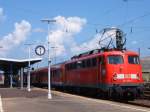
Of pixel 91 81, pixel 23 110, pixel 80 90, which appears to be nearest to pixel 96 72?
pixel 91 81

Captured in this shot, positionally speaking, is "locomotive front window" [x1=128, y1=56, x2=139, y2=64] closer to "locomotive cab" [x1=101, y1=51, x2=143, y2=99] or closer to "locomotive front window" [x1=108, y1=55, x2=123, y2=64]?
"locomotive cab" [x1=101, y1=51, x2=143, y2=99]

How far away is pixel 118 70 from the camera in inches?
1236

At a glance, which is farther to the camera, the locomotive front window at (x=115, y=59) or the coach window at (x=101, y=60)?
the coach window at (x=101, y=60)

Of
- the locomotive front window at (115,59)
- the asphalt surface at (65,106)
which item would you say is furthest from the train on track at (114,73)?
the asphalt surface at (65,106)

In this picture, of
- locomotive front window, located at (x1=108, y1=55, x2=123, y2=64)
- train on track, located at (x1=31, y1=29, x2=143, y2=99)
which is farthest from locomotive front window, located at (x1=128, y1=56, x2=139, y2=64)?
locomotive front window, located at (x1=108, y1=55, x2=123, y2=64)

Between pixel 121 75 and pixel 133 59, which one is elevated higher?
pixel 133 59

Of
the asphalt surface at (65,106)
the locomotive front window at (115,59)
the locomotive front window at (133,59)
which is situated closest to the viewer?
the asphalt surface at (65,106)

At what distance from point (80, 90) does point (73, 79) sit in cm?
194

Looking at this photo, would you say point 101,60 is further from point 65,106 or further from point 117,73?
point 65,106

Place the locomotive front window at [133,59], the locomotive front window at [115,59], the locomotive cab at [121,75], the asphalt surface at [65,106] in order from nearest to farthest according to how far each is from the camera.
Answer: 1. the asphalt surface at [65,106]
2. the locomotive cab at [121,75]
3. the locomotive front window at [115,59]
4. the locomotive front window at [133,59]

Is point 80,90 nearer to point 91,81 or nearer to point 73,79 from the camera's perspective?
point 73,79

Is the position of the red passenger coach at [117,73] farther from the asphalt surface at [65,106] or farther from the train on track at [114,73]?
the asphalt surface at [65,106]

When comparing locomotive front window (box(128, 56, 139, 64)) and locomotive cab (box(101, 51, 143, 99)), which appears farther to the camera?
locomotive front window (box(128, 56, 139, 64))

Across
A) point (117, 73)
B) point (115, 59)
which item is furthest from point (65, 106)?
point (115, 59)
